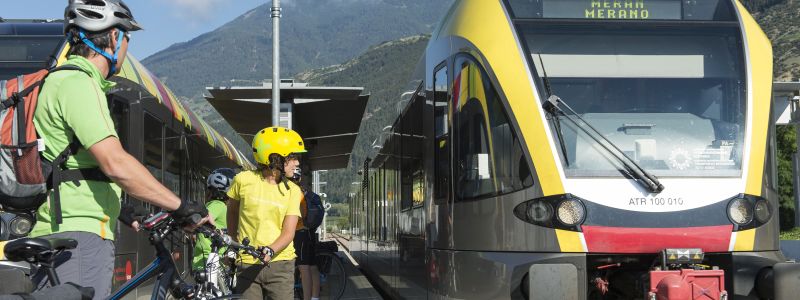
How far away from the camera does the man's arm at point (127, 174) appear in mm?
3527

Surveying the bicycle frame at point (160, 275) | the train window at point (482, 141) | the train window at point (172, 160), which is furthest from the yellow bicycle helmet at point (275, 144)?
the train window at point (172, 160)

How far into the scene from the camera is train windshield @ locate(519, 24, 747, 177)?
727 centimetres

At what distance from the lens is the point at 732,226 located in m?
7.10

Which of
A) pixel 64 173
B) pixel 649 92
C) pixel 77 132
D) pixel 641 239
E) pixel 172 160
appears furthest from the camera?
pixel 172 160

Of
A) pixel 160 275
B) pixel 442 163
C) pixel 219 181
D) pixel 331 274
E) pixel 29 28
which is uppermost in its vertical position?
pixel 29 28

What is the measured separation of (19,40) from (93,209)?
5300 mm

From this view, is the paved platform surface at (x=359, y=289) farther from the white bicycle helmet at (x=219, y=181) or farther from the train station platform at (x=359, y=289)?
the white bicycle helmet at (x=219, y=181)

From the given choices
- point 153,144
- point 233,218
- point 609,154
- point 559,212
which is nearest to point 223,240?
point 233,218

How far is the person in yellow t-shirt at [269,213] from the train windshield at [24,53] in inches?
108

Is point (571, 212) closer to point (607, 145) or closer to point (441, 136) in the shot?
point (607, 145)

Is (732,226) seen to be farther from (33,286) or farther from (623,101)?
(33,286)

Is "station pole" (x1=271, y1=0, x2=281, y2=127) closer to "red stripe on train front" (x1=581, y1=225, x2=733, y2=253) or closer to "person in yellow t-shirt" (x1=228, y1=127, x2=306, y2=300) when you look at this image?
"red stripe on train front" (x1=581, y1=225, x2=733, y2=253)

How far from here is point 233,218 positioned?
6266 millimetres

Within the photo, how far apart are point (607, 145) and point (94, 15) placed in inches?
171
